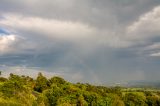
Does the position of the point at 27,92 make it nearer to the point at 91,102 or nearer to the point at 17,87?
the point at 17,87

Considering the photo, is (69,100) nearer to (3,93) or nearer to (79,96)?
(79,96)

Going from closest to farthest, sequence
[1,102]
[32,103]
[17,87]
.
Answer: [1,102] → [32,103] → [17,87]

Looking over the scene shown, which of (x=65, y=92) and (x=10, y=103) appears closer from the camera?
(x=10, y=103)

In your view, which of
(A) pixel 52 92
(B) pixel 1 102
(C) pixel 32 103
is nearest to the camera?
(B) pixel 1 102

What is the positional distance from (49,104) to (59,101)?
7.91 m

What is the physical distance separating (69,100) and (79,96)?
34.0 ft

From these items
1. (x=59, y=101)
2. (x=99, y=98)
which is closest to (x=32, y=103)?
(x=59, y=101)

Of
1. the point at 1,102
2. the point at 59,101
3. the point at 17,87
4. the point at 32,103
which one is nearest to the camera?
the point at 1,102

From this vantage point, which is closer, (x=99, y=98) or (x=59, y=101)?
Result: (x=59, y=101)

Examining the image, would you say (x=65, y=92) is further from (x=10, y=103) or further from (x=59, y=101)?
(x=10, y=103)

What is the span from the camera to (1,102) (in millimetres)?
123812

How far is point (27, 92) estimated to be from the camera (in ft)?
499

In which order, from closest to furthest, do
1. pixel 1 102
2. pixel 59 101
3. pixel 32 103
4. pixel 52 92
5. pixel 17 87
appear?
pixel 1 102 → pixel 32 103 → pixel 17 87 → pixel 59 101 → pixel 52 92

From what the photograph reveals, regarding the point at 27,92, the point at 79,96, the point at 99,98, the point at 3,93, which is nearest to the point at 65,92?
the point at 79,96
